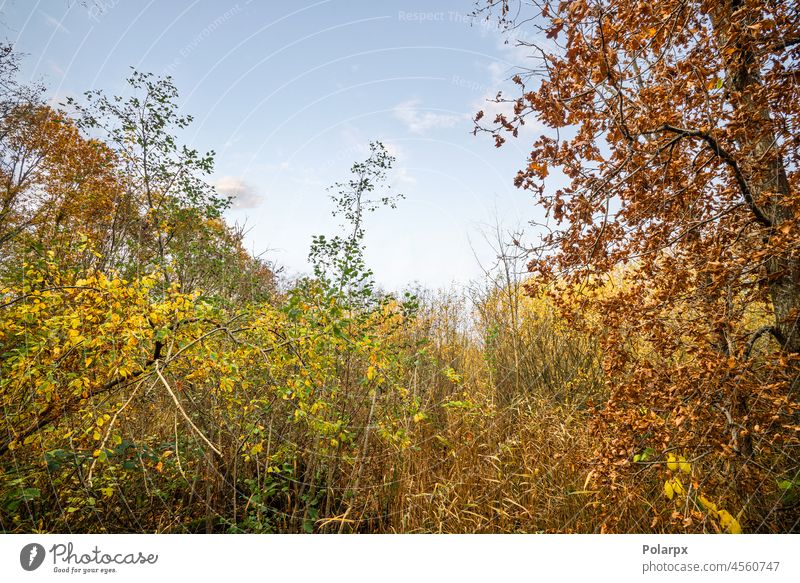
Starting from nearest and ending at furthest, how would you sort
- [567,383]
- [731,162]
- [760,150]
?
1. [731,162]
2. [760,150]
3. [567,383]

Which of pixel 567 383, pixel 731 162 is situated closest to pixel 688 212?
pixel 731 162

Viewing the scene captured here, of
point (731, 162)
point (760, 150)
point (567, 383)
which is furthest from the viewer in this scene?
point (567, 383)

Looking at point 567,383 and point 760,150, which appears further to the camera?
point 567,383

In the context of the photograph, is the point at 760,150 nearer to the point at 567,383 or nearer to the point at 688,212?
the point at 688,212

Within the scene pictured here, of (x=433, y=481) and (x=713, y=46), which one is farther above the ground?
(x=713, y=46)

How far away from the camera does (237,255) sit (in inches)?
224

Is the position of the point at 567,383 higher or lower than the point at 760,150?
lower

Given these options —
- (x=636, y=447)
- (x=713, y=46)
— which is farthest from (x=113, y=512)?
(x=713, y=46)

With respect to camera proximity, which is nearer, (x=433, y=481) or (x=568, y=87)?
(x=568, y=87)

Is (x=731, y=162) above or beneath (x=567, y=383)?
above

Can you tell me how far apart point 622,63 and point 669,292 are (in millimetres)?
1427

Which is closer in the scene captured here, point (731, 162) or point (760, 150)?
point (731, 162)
